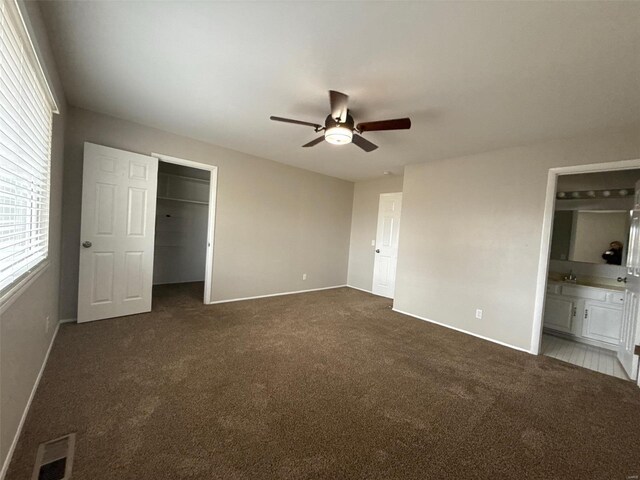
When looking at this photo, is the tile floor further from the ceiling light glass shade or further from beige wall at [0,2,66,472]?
beige wall at [0,2,66,472]

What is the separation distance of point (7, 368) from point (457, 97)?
136 inches

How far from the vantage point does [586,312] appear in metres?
3.47

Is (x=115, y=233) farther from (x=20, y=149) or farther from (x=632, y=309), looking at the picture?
(x=632, y=309)

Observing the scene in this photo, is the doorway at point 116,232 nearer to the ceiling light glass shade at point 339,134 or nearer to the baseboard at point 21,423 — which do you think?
the baseboard at point 21,423

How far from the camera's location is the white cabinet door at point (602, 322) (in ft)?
10.7

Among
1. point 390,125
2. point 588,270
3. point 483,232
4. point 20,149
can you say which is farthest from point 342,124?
point 588,270

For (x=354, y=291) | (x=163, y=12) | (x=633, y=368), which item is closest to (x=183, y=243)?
(x=354, y=291)

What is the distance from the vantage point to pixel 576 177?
148 inches

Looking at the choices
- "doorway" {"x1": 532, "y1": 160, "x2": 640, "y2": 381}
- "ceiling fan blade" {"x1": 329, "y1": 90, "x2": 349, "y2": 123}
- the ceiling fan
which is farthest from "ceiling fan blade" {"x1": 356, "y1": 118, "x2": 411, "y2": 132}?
"doorway" {"x1": 532, "y1": 160, "x2": 640, "y2": 381}

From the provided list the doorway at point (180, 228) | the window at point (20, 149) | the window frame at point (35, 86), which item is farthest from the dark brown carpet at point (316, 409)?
the doorway at point (180, 228)

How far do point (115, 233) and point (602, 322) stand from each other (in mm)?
6219

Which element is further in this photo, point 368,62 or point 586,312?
point 586,312

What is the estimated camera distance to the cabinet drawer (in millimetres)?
3370

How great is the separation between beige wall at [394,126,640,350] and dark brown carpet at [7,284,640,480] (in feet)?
1.96
